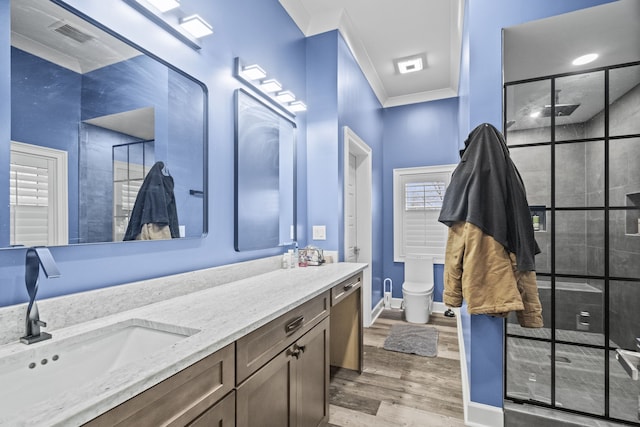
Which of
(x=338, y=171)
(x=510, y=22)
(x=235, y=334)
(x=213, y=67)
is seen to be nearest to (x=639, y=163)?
(x=510, y=22)

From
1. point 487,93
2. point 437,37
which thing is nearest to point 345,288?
point 487,93

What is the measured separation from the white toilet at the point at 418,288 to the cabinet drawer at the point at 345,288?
4.91 feet

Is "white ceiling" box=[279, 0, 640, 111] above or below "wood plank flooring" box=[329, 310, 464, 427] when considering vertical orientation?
above

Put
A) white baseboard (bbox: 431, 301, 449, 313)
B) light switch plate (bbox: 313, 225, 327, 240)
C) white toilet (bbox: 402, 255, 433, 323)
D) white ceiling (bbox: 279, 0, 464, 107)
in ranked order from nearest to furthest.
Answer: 1. white ceiling (bbox: 279, 0, 464, 107)
2. light switch plate (bbox: 313, 225, 327, 240)
3. white toilet (bbox: 402, 255, 433, 323)
4. white baseboard (bbox: 431, 301, 449, 313)

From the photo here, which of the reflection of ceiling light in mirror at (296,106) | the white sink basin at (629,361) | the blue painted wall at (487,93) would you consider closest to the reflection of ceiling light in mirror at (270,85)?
the reflection of ceiling light in mirror at (296,106)

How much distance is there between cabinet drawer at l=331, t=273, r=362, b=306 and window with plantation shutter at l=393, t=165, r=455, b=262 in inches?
82.1

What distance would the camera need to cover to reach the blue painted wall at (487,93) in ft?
5.85

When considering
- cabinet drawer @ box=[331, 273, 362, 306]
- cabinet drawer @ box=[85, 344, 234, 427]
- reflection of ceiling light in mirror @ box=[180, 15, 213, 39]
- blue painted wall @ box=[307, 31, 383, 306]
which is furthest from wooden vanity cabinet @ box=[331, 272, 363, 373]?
reflection of ceiling light in mirror @ box=[180, 15, 213, 39]

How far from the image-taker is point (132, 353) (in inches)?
42.2

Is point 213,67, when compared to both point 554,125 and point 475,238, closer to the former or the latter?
Result: point 475,238

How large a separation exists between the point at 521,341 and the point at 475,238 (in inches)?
34.0

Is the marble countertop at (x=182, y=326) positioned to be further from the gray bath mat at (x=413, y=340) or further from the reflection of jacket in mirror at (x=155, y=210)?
the gray bath mat at (x=413, y=340)

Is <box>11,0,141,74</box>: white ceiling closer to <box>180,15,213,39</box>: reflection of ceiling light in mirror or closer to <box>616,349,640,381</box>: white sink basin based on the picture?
<box>180,15,213,39</box>: reflection of ceiling light in mirror

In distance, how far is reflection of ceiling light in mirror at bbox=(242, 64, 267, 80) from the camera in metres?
2.05
